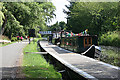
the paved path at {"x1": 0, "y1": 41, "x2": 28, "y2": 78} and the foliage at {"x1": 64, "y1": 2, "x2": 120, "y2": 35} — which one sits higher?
the foliage at {"x1": 64, "y1": 2, "x2": 120, "y2": 35}

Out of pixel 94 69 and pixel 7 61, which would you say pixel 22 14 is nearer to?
pixel 7 61

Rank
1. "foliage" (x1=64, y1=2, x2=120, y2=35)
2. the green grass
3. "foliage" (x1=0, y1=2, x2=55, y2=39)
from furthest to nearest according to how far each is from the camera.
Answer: "foliage" (x1=0, y1=2, x2=55, y2=39)
"foliage" (x1=64, y1=2, x2=120, y2=35)
the green grass

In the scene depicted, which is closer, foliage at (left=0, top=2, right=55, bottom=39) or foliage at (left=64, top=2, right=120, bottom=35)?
foliage at (left=64, top=2, right=120, bottom=35)

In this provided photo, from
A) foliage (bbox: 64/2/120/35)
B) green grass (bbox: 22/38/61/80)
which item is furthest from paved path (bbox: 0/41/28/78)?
foliage (bbox: 64/2/120/35)

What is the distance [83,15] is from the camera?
3170cm

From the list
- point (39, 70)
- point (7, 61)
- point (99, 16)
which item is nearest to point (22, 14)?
point (99, 16)

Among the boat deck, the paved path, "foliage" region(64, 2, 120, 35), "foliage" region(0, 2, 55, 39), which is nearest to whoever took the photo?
the boat deck

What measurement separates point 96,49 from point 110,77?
8.36 m

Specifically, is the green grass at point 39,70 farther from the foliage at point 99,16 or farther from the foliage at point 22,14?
the foliage at point 22,14

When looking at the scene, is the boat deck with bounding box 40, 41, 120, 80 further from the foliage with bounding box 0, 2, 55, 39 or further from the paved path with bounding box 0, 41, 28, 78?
the foliage with bounding box 0, 2, 55, 39

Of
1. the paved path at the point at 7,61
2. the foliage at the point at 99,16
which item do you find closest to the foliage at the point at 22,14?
the foliage at the point at 99,16

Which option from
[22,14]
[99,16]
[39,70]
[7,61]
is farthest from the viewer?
[22,14]

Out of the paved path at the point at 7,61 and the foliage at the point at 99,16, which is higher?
the foliage at the point at 99,16

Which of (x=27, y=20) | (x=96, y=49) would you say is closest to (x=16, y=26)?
(x=27, y=20)
